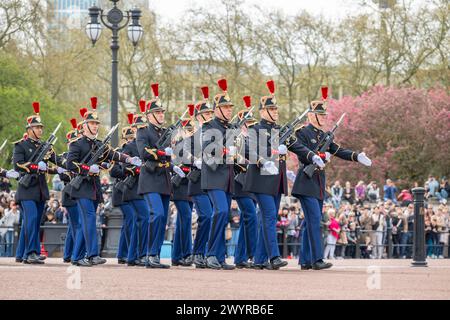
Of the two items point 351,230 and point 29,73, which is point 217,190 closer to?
point 351,230

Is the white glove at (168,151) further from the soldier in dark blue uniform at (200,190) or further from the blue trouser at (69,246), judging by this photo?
the blue trouser at (69,246)

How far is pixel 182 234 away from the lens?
1920 centimetres

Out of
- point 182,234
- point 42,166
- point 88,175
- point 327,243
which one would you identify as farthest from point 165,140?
point 327,243

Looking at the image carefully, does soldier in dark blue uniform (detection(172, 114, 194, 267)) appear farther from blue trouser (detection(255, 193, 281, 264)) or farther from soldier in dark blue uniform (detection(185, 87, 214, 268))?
blue trouser (detection(255, 193, 281, 264))

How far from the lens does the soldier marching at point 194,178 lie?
17.5m

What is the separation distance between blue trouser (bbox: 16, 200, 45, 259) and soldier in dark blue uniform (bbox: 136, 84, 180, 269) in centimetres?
247

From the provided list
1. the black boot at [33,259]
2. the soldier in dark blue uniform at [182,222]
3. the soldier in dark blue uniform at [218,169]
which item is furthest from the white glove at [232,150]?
the black boot at [33,259]

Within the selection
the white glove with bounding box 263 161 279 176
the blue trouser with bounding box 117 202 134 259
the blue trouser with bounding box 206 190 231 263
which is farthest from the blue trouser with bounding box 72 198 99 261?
the white glove with bounding box 263 161 279 176

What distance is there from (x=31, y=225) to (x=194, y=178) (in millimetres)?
2872

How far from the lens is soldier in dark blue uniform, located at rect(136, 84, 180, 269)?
17.8 metres

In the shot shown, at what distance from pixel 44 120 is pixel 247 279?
40.2m

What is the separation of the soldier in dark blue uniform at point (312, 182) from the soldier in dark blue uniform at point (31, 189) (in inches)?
162

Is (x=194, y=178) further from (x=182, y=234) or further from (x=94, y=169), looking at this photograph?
(x=94, y=169)
